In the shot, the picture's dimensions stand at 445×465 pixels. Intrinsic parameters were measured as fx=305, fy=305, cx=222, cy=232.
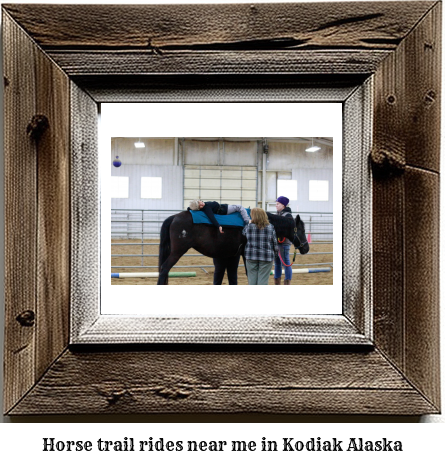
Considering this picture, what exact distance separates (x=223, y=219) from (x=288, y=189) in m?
0.13

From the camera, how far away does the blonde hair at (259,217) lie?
57 cm

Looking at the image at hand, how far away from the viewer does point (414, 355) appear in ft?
1.52

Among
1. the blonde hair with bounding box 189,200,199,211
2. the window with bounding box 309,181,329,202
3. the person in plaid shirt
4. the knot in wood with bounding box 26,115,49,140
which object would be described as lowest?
the person in plaid shirt

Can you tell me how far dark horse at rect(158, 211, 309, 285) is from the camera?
0.57 m

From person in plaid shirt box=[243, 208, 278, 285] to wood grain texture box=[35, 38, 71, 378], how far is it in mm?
302

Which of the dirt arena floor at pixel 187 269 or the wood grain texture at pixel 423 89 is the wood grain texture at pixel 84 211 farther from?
the wood grain texture at pixel 423 89

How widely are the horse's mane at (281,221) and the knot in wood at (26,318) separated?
0.42m

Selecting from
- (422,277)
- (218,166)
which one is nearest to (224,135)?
(218,166)

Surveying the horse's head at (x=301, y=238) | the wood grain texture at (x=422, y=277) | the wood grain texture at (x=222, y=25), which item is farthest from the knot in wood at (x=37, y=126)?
the wood grain texture at (x=422, y=277)

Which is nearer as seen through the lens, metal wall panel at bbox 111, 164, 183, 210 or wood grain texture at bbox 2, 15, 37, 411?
wood grain texture at bbox 2, 15, 37, 411

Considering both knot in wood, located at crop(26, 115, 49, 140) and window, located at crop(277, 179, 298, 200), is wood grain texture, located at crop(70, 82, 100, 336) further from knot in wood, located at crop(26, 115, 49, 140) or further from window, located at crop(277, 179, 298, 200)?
window, located at crop(277, 179, 298, 200)

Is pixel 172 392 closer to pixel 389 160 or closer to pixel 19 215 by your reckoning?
pixel 19 215

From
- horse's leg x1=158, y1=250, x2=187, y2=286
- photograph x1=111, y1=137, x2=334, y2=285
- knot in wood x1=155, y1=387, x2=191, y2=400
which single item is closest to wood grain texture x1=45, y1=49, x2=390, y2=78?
photograph x1=111, y1=137, x2=334, y2=285
